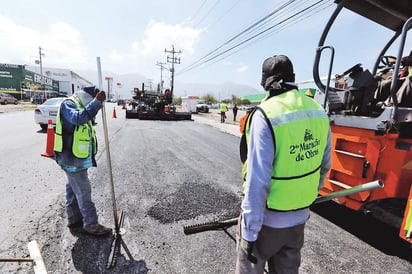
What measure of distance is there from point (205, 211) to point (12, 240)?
2347 millimetres

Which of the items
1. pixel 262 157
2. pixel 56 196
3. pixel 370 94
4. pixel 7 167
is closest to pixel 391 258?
pixel 370 94

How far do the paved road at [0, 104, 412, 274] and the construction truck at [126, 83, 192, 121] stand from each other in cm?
1273

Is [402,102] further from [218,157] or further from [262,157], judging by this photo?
[218,157]

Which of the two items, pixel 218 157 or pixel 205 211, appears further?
pixel 218 157

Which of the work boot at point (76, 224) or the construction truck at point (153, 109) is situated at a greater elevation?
the construction truck at point (153, 109)

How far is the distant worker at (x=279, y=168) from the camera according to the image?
126cm

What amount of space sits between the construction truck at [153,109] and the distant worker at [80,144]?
50.6 ft

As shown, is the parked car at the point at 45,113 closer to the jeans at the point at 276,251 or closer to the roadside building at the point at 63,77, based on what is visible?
the jeans at the point at 276,251

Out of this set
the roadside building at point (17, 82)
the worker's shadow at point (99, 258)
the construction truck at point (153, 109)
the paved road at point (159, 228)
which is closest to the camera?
the worker's shadow at point (99, 258)

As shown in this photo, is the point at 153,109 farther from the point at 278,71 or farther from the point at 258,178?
the point at 258,178

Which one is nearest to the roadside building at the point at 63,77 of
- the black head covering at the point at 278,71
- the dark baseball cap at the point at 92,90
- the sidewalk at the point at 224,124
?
the sidewalk at the point at 224,124

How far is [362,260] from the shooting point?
249 cm

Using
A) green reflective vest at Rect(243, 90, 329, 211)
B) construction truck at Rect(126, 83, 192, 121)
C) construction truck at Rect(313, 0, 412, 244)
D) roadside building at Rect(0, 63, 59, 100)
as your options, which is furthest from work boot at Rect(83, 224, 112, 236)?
roadside building at Rect(0, 63, 59, 100)

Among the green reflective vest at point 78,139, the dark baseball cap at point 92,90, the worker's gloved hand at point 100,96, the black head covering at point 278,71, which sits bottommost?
the green reflective vest at point 78,139
